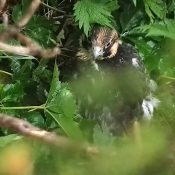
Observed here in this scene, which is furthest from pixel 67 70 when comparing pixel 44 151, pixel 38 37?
pixel 44 151

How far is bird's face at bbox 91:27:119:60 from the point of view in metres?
2.13

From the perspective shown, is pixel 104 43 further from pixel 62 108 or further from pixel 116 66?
pixel 62 108

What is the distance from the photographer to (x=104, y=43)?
2.17 meters

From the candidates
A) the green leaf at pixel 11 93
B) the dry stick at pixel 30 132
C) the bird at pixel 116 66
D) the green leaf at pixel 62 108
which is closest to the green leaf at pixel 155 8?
the bird at pixel 116 66

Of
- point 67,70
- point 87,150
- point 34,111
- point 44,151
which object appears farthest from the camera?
point 67,70

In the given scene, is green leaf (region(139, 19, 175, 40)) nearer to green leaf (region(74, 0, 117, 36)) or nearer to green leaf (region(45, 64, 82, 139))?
green leaf (region(74, 0, 117, 36))

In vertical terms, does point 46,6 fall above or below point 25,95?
above

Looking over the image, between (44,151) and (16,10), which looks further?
(16,10)

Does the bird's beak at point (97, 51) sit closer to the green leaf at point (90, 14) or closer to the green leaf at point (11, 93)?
the green leaf at point (90, 14)

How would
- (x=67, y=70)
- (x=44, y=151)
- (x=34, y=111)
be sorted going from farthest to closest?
(x=67, y=70) < (x=34, y=111) < (x=44, y=151)

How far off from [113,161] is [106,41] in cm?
159

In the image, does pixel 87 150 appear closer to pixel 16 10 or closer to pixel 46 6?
pixel 16 10

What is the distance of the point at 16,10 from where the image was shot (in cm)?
208

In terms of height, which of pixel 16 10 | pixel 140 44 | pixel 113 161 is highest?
pixel 113 161
